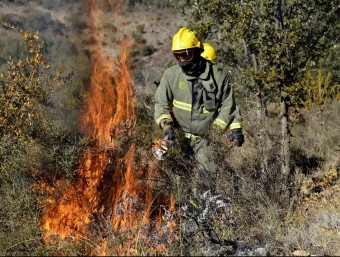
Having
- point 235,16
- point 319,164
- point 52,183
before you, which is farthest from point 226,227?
point 319,164

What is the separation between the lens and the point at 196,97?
17.2 ft

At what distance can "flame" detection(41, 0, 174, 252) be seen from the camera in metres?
4.23

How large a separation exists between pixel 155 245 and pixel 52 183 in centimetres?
137

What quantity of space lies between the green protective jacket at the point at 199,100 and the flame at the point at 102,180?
1.28 feet

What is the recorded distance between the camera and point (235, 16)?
18.5 feet

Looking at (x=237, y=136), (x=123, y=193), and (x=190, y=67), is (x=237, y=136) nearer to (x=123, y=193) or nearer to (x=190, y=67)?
(x=190, y=67)

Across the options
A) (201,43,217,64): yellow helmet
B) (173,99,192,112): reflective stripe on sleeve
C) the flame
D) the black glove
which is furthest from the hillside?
(201,43,217,64): yellow helmet

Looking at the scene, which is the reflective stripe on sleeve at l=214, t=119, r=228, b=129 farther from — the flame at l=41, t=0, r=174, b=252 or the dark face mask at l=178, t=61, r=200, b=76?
the flame at l=41, t=0, r=174, b=252

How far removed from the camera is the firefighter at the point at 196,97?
514 cm

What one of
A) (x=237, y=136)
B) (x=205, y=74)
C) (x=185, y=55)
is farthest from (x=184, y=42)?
(x=237, y=136)

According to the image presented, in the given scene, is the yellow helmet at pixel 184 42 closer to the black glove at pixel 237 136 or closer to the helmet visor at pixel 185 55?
the helmet visor at pixel 185 55

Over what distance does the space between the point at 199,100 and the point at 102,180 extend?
133 cm

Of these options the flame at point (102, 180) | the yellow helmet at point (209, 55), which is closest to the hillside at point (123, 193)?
the flame at point (102, 180)

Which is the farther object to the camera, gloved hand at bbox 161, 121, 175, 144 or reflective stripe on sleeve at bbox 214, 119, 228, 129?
reflective stripe on sleeve at bbox 214, 119, 228, 129
